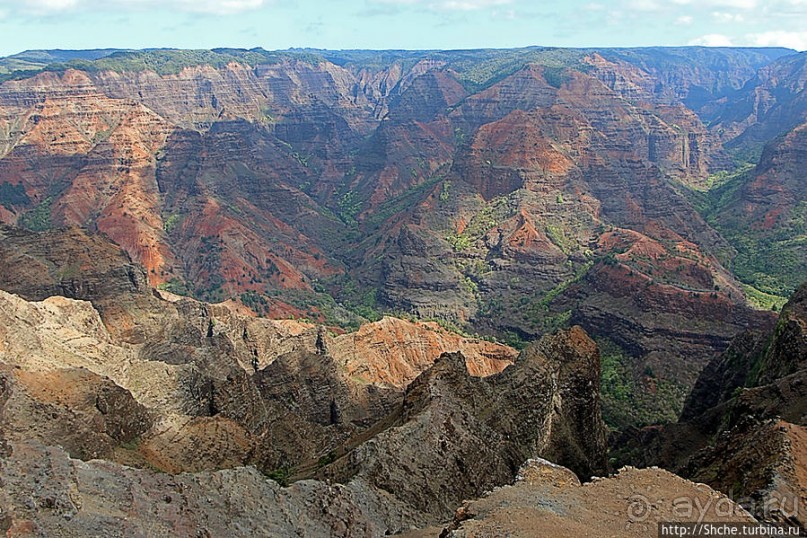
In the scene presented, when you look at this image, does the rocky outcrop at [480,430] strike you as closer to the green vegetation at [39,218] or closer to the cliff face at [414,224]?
the cliff face at [414,224]

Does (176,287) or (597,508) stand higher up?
(597,508)

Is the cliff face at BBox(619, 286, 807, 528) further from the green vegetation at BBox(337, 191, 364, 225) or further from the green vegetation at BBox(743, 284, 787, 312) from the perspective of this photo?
the green vegetation at BBox(337, 191, 364, 225)

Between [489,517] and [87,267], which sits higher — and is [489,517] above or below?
above

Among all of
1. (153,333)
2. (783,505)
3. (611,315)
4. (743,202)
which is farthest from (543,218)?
(783,505)

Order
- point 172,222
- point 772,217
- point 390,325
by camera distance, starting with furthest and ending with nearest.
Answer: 1. point 772,217
2. point 172,222
3. point 390,325

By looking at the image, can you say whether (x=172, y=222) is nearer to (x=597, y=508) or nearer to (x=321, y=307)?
(x=321, y=307)

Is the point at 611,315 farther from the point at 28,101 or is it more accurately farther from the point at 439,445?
the point at 28,101

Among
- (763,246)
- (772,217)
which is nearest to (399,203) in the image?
(763,246)
